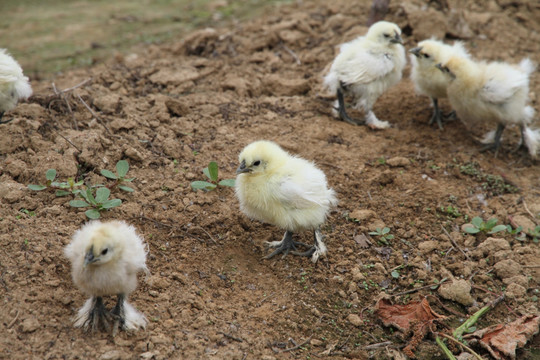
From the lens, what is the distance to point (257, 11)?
9.98m

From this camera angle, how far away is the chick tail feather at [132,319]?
3.88 m

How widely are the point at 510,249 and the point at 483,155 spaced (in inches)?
76.4

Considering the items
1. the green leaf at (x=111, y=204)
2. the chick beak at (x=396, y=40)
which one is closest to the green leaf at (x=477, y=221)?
the chick beak at (x=396, y=40)

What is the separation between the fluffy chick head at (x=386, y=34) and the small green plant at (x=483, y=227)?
268 cm

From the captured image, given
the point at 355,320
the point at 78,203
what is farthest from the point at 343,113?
the point at 78,203

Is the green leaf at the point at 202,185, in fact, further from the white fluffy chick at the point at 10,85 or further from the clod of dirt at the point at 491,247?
the clod of dirt at the point at 491,247

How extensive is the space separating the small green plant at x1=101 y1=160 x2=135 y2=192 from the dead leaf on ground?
269 cm

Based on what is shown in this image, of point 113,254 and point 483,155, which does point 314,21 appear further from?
point 113,254

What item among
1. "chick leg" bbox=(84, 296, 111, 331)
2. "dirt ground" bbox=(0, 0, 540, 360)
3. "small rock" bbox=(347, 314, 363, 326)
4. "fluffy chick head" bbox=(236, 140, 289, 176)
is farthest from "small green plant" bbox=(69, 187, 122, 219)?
"small rock" bbox=(347, 314, 363, 326)

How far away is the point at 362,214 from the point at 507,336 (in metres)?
1.79

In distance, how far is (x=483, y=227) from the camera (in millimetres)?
5434

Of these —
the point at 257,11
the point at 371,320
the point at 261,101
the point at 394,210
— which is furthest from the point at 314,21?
the point at 371,320

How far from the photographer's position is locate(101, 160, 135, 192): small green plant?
5.17m

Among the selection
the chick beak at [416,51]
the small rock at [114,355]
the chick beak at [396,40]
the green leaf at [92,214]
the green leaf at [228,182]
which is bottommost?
the small rock at [114,355]
